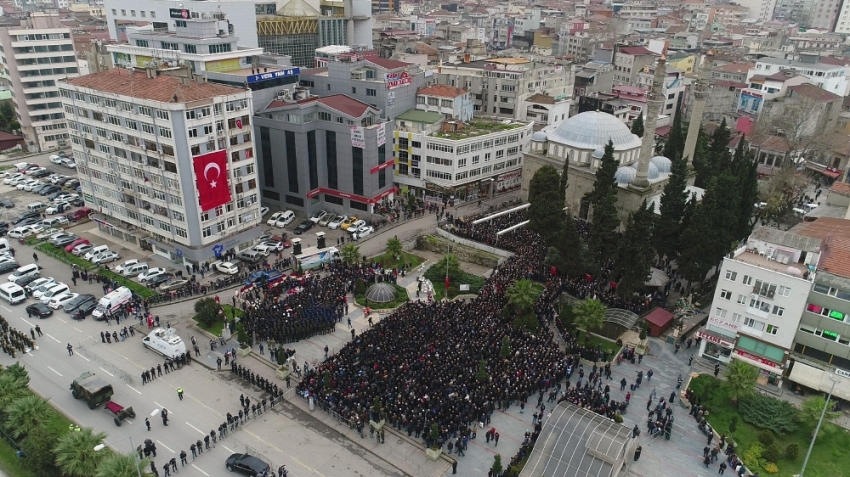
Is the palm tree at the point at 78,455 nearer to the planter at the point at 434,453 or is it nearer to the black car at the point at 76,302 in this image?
the planter at the point at 434,453

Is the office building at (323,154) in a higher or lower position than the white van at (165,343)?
higher

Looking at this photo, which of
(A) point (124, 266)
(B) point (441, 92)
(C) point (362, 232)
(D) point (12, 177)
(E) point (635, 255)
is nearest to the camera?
(E) point (635, 255)

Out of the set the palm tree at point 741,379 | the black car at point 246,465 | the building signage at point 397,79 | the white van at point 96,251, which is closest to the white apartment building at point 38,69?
the white van at point 96,251

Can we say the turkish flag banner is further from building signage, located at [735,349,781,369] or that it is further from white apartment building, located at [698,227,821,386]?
building signage, located at [735,349,781,369]

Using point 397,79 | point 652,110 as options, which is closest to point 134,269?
point 397,79

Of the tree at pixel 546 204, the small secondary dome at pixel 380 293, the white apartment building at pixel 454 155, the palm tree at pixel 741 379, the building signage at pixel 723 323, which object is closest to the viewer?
the palm tree at pixel 741 379

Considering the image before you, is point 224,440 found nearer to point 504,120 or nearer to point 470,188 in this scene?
point 470,188

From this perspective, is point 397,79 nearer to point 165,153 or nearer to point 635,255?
point 165,153
